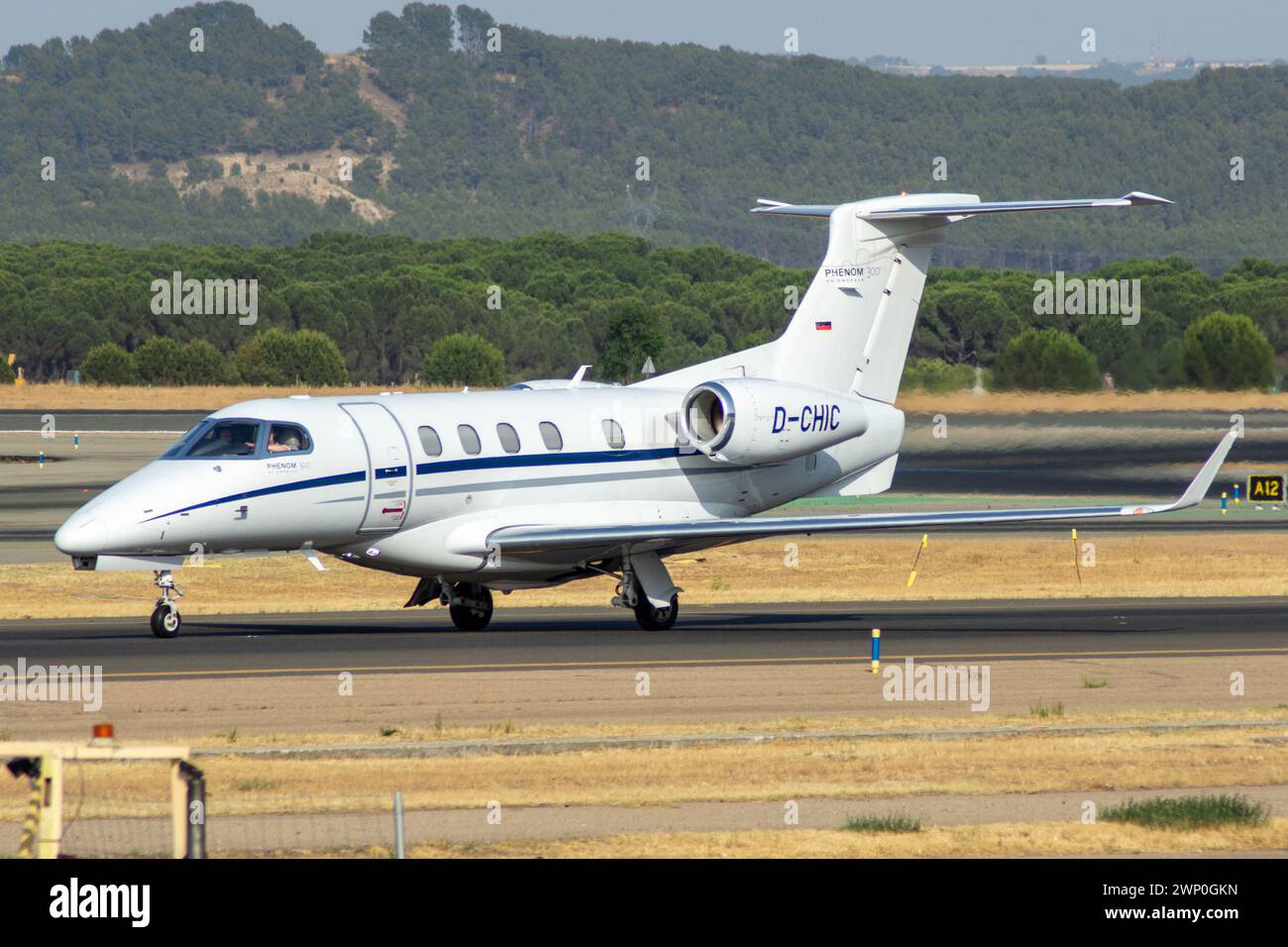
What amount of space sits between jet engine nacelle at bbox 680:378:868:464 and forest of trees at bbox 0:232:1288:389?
4070 cm

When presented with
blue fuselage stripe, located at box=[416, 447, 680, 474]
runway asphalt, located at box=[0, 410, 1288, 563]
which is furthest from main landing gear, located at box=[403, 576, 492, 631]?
runway asphalt, located at box=[0, 410, 1288, 563]

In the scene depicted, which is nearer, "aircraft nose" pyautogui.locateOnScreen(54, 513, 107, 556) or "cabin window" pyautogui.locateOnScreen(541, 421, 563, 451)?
"aircraft nose" pyautogui.locateOnScreen(54, 513, 107, 556)

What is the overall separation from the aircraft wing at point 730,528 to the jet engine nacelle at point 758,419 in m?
1.60

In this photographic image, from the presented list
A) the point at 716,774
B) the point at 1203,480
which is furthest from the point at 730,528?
the point at 716,774

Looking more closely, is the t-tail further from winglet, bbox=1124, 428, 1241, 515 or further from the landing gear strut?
the landing gear strut

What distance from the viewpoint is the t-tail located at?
103ft

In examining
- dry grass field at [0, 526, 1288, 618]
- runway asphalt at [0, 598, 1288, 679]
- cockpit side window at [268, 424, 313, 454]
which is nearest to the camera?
runway asphalt at [0, 598, 1288, 679]

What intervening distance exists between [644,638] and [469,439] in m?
3.90

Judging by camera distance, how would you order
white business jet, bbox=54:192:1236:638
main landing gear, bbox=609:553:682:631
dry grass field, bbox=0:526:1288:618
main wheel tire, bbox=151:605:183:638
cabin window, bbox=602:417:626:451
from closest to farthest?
white business jet, bbox=54:192:1236:638, main wheel tire, bbox=151:605:183:638, main landing gear, bbox=609:553:682:631, cabin window, bbox=602:417:626:451, dry grass field, bbox=0:526:1288:618

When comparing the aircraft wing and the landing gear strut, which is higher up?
the aircraft wing

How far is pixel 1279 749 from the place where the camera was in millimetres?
18203

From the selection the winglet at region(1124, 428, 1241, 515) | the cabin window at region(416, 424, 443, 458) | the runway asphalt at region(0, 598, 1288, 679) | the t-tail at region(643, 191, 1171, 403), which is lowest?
the runway asphalt at region(0, 598, 1288, 679)

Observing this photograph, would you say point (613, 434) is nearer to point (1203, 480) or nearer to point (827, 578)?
point (1203, 480)

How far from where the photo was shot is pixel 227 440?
25641mm
